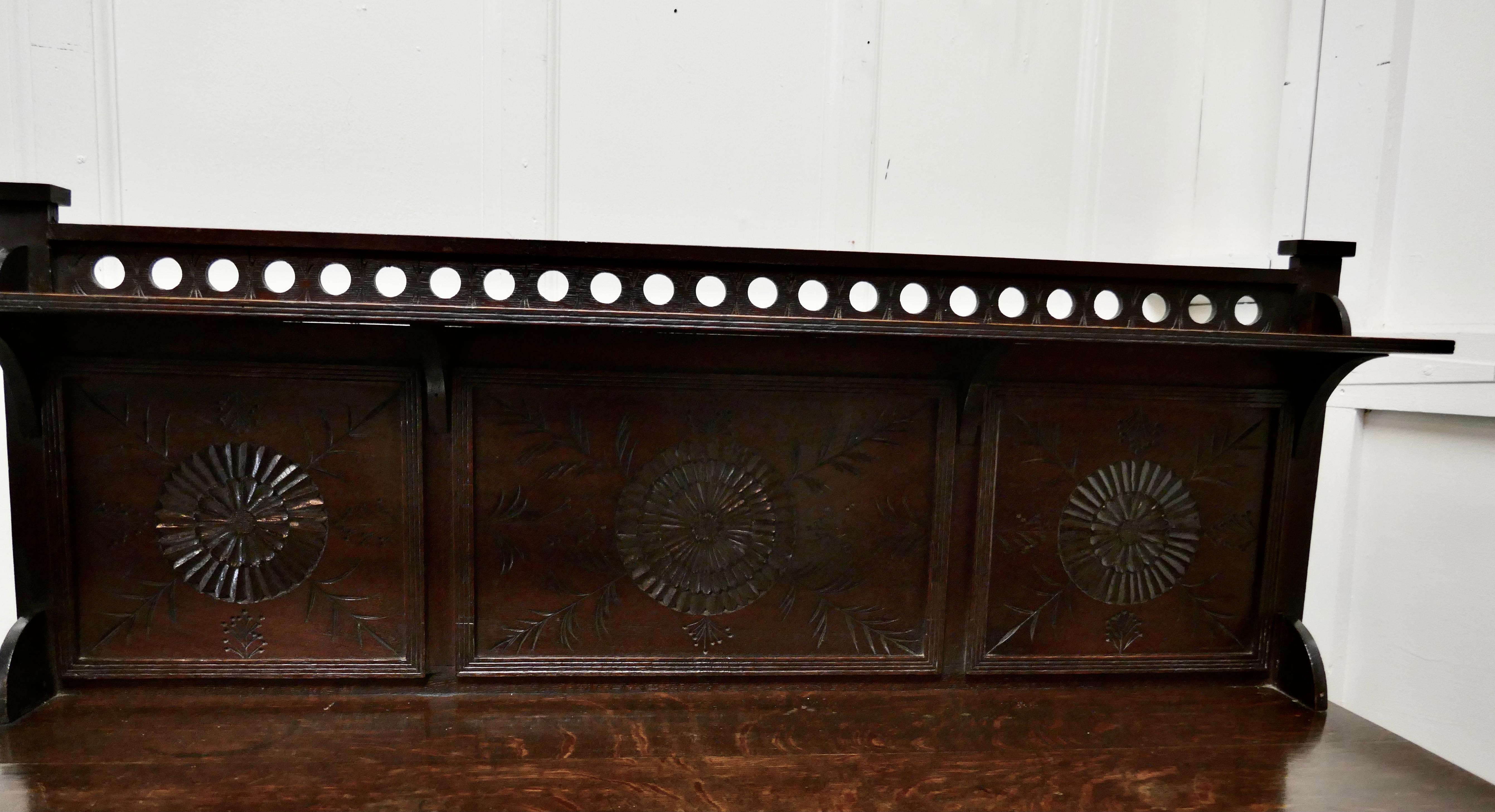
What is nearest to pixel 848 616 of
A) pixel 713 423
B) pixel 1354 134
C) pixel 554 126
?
pixel 713 423

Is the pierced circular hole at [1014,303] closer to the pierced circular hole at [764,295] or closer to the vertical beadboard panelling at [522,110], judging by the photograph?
the pierced circular hole at [764,295]

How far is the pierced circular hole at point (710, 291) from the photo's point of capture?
3.82 ft

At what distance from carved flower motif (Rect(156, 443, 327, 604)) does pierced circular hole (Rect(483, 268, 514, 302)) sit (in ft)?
1.30

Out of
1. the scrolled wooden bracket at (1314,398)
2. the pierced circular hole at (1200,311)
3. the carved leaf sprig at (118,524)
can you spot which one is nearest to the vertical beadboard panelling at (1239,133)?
the pierced circular hole at (1200,311)

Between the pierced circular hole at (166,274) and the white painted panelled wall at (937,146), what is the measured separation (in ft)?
1.21

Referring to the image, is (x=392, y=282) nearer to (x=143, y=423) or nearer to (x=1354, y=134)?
(x=143, y=423)

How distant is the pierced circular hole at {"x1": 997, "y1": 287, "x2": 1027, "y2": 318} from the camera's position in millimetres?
1207

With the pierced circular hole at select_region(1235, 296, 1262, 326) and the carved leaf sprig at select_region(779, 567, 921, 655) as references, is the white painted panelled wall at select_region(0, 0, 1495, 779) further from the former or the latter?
the carved leaf sprig at select_region(779, 567, 921, 655)

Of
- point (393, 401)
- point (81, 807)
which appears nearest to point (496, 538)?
point (393, 401)

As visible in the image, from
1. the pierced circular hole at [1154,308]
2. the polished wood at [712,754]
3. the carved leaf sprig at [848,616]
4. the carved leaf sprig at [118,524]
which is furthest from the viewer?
the pierced circular hole at [1154,308]

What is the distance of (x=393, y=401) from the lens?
116 centimetres

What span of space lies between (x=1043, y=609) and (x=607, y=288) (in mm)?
888

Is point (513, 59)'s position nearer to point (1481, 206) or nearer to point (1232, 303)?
point (1232, 303)

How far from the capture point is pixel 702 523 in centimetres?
122
